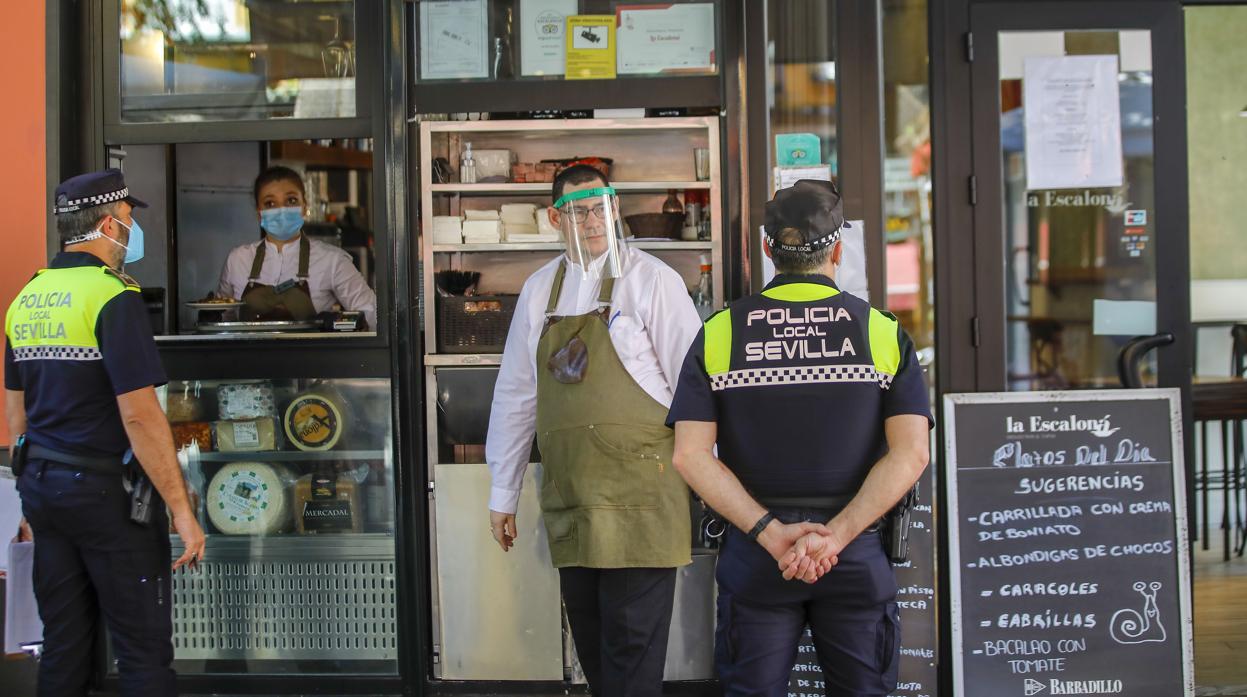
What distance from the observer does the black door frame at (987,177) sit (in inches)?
155

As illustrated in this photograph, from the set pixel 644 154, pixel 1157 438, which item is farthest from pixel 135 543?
pixel 1157 438

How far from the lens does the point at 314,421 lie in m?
4.15

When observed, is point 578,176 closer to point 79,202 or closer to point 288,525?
point 79,202

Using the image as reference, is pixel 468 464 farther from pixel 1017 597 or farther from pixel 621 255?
pixel 1017 597

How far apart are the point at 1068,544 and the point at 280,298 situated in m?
3.11

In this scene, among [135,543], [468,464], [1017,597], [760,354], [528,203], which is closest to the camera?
[760,354]

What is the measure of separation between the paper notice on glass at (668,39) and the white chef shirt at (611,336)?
1013mm

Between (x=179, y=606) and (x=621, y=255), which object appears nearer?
(x=621, y=255)

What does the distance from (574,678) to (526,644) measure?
209 mm

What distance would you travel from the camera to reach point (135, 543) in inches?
123

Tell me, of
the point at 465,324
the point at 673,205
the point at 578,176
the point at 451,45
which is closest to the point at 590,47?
the point at 451,45

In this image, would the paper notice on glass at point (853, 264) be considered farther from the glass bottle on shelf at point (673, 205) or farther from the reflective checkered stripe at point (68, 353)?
the reflective checkered stripe at point (68, 353)

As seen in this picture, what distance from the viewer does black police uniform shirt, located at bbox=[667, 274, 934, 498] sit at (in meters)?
2.48

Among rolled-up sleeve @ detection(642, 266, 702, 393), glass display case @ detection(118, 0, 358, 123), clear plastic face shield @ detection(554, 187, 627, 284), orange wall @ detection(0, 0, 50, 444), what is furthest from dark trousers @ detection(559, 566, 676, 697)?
orange wall @ detection(0, 0, 50, 444)
